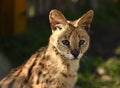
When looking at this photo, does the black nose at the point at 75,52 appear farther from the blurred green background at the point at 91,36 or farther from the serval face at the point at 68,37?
the blurred green background at the point at 91,36

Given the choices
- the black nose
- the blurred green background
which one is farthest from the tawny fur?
the blurred green background

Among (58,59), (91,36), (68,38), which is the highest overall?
(68,38)

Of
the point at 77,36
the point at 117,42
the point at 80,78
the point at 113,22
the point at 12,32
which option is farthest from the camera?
the point at 113,22

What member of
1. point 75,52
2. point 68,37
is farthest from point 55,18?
point 75,52

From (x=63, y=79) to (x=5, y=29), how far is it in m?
4.49

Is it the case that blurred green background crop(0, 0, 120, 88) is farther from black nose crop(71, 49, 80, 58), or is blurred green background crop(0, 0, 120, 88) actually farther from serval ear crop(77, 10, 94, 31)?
black nose crop(71, 49, 80, 58)

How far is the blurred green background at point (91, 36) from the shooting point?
9391 millimetres

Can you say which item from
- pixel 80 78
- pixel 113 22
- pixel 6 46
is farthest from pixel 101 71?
pixel 113 22

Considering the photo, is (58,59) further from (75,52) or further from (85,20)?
(85,20)

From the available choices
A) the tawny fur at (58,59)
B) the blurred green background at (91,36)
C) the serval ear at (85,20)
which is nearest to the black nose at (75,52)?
the tawny fur at (58,59)

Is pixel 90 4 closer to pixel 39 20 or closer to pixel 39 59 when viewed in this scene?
pixel 39 20

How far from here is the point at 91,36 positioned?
37.5 feet

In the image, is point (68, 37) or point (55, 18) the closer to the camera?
point (68, 37)

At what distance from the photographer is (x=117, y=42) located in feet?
37.2
